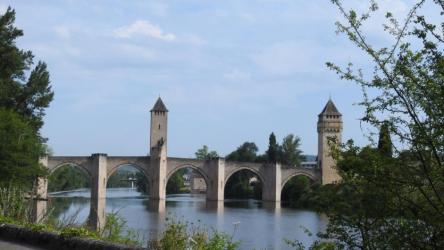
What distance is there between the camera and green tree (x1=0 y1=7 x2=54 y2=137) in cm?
2720

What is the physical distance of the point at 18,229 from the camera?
293 inches

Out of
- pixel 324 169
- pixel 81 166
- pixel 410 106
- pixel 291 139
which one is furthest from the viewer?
pixel 291 139

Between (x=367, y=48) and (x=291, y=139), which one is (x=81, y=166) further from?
(x=367, y=48)

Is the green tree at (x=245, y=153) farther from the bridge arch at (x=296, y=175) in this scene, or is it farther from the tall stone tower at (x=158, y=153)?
the tall stone tower at (x=158, y=153)

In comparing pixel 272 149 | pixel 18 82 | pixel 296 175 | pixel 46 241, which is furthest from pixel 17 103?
pixel 272 149

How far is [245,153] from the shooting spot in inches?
3420

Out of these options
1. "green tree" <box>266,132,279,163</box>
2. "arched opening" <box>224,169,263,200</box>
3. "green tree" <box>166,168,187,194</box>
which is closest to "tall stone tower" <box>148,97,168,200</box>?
"arched opening" <box>224,169,263,200</box>

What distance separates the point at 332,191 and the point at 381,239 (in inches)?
21.9

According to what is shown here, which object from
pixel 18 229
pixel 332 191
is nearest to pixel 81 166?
pixel 18 229

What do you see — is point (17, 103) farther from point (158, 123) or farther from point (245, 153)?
point (245, 153)

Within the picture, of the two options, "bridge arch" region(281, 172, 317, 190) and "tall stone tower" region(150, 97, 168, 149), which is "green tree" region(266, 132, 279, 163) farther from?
"tall stone tower" region(150, 97, 168, 149)

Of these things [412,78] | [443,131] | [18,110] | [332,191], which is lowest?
[332,191]

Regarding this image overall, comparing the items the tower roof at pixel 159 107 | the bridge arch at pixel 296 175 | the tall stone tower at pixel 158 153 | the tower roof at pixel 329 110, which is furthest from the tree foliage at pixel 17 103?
the tower roof at pixel 329 110

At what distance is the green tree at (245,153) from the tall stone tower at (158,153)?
→ 72.8 ft
